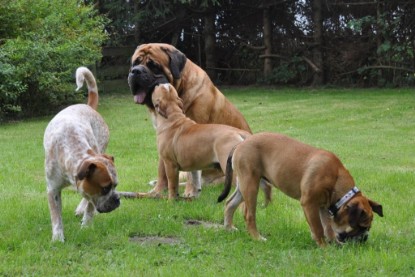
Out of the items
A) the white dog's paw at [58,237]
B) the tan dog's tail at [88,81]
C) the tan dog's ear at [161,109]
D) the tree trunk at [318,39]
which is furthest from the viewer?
the tree trunk at [318,39]

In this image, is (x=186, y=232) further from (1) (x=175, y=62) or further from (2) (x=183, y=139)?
(1) (x=175, y=62)

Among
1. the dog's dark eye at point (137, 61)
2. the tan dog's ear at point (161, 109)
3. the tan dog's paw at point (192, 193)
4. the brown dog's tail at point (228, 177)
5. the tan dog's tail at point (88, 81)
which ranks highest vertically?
the dog's dark eye at point (137, 61)

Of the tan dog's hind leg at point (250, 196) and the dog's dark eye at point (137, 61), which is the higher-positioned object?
the dog's dark eye at point (137, 61)

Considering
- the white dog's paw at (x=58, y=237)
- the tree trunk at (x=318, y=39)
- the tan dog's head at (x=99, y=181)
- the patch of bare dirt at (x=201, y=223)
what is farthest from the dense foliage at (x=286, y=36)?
the white dog's paw at (x=58, y=237)

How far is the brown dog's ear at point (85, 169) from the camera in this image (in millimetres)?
5438

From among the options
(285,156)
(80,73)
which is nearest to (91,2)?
(80,73)

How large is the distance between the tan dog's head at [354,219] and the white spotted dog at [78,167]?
6.60 ft

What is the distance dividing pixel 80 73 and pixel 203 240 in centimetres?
283

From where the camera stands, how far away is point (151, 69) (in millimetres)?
8180

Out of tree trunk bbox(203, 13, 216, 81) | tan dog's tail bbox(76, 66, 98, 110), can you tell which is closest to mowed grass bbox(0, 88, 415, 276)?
tan dog's tail bbox(76, 66, 98, 110)

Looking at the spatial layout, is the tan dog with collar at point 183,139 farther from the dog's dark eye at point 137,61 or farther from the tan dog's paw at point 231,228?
the tan dog's paw at point 231,228

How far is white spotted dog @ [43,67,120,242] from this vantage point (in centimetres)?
558

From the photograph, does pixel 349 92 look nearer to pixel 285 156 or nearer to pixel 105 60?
pixel 105 60

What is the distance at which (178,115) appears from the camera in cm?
787
